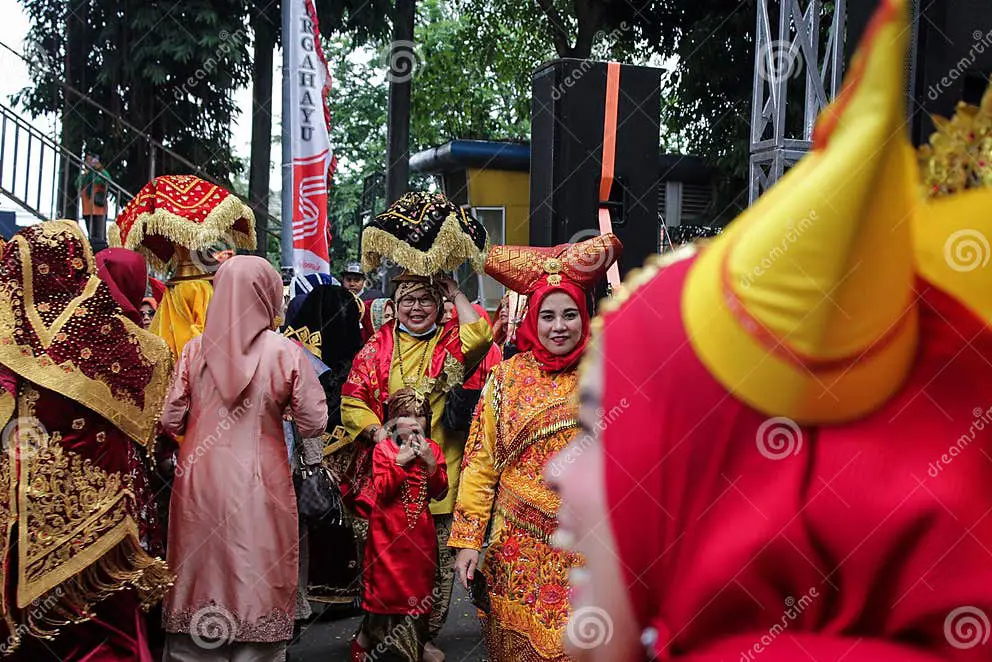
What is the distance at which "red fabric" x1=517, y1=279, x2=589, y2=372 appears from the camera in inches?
152

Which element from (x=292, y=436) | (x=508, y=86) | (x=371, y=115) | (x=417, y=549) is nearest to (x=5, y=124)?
(x=292, y=436)

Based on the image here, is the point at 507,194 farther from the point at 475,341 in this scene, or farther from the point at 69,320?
the point at 69,320

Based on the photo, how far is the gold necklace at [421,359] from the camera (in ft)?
17.0

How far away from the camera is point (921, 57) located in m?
2.71

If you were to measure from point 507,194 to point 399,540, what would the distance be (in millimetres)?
11086

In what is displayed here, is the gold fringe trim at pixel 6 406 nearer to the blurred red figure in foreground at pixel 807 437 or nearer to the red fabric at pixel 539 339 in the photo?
the red fabric at pixel 539 339

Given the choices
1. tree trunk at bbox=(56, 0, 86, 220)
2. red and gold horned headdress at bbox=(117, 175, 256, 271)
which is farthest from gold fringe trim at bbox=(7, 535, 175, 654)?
tree trunk at bbox=(56, 0, 86, 220)

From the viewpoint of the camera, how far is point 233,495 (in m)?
4.36

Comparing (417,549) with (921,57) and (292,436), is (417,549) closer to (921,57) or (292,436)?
(292,436)

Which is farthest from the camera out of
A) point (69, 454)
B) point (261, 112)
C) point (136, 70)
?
point (261, 112)

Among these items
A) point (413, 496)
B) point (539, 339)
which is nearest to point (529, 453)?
point (539, 339)

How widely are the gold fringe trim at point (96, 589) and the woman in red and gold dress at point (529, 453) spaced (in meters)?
1.16

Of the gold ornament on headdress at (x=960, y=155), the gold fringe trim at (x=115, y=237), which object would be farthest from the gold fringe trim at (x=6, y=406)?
the gold ornament on headdress at (x=960, y=155)

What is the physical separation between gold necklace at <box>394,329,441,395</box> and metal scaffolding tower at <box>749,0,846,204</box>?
3.77 m
